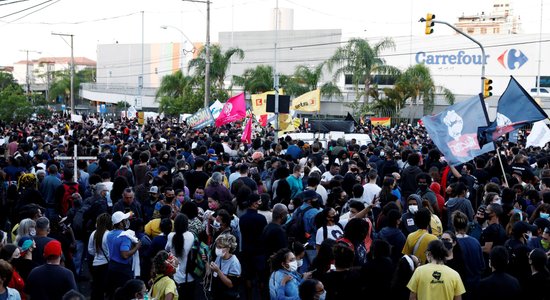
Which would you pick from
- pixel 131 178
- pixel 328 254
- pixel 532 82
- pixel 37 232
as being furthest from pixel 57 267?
pixel 532 82

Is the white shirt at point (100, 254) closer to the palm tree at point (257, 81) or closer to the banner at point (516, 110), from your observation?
the banner at point (516, 110)

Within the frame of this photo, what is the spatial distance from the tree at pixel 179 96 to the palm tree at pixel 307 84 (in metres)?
6.46

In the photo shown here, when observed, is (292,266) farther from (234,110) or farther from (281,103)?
(234,110)

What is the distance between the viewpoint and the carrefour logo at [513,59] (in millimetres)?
67188

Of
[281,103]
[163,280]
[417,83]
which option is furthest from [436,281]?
[417,83]

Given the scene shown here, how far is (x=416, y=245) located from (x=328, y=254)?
4.61 feet

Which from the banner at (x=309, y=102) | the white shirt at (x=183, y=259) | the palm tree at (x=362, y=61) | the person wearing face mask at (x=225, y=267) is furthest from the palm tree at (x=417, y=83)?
the person wearing face mask at (x=225, y=267)

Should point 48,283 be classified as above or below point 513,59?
below

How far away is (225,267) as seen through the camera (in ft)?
28.7

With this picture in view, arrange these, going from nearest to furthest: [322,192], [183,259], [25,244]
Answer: [25,244] < [183,259] < [322,192]

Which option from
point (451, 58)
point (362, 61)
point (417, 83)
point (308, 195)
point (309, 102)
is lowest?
point (308, 195)

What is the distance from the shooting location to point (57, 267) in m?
7.73

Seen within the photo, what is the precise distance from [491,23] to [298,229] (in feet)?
423

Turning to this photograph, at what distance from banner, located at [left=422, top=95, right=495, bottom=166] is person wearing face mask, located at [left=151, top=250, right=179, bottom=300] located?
654 centimetres
